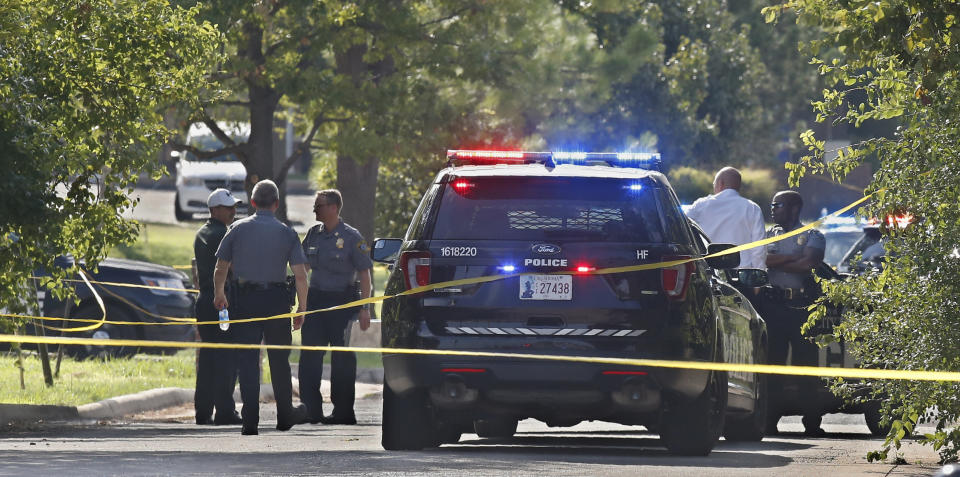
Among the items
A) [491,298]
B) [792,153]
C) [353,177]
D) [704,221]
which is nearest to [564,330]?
[491,298]

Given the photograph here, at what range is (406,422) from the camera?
10.3 m

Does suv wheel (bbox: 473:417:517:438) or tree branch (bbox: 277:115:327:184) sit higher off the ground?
tree branch (bbox: 277:115:327:184)

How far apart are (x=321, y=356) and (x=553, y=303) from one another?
4498 mm

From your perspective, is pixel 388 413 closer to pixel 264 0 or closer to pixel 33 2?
pixel 33 2

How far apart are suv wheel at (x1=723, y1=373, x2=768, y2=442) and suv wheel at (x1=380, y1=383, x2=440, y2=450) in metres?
2.54

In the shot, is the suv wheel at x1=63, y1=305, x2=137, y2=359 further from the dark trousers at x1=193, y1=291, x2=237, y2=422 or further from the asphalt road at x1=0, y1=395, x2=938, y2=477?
the asphalt road at x1=0, y1=395, x2=938, y2=477

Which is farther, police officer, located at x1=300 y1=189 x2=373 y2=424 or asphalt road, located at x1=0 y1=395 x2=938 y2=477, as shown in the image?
police officer, located at x1=300 y1=189 x2=373 y2=424

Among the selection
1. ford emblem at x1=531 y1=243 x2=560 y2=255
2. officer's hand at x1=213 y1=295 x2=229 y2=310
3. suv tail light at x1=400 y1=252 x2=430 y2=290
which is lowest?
officer's hand at x1=213 y1=295 x2=229 y2=310

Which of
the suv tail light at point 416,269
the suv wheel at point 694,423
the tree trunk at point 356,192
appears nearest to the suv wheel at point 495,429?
the suv wheel at point 694,423

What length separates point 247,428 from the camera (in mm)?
12469

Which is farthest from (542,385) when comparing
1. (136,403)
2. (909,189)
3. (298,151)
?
(298,151)

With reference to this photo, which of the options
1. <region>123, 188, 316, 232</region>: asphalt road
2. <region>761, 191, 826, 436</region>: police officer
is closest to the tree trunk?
<region>123, 188, 316, 232</region>: asphalt road

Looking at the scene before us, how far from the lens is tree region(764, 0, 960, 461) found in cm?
917

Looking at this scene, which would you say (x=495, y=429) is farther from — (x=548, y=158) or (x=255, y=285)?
(x=548, y=158)
